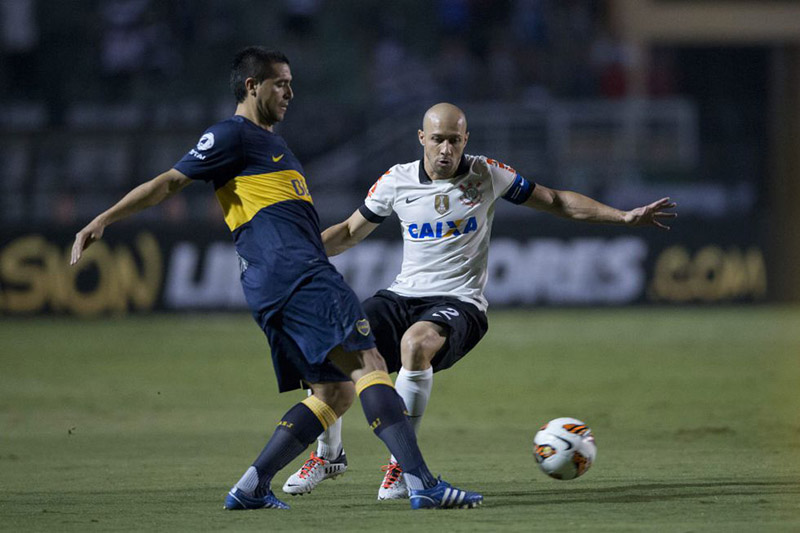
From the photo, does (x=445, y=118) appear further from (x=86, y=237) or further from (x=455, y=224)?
(x=86, y=237)

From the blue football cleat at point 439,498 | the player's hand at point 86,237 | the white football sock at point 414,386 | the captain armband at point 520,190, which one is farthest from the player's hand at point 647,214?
the player's hand at point 86,237

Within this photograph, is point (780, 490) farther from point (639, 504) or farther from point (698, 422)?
point (698, 422)

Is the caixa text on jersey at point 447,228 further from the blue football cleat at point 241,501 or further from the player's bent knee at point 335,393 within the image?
the blue football cleat at point 241,501

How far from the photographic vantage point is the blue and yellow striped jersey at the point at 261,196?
17.8 feet

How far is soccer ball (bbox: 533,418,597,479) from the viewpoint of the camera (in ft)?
19.9

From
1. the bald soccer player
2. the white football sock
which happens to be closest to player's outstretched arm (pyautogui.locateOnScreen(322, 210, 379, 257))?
the bald soccer player

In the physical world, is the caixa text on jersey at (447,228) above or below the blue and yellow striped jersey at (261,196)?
below

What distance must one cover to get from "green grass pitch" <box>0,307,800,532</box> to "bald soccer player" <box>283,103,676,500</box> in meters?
0.67

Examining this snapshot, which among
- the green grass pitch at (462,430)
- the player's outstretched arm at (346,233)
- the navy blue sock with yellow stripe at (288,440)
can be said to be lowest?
the green grass pitch at (462,430)

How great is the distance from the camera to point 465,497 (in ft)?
17.9

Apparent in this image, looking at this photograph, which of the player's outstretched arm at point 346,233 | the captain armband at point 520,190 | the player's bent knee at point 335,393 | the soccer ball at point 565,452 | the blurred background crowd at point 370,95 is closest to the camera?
the player's bent knee at point 335,393

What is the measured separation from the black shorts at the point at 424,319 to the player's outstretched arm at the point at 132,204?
4.95ft

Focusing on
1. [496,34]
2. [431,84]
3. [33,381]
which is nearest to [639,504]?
[33,381]

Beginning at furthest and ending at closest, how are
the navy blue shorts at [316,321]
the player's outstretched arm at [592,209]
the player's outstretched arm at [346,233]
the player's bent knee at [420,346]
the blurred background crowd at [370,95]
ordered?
the blurred background crowd at [370,95], the player's outstretched arm at [346,233], the player's outstretched arm at [592,209], the player's bent knee at [420,346], the navy blue shorts at [316,321]
